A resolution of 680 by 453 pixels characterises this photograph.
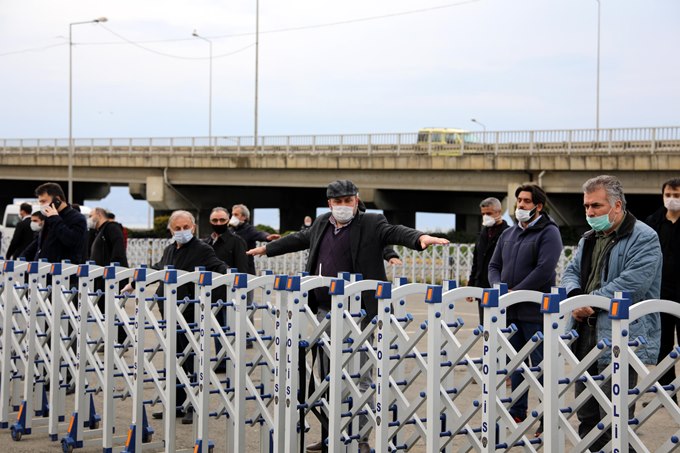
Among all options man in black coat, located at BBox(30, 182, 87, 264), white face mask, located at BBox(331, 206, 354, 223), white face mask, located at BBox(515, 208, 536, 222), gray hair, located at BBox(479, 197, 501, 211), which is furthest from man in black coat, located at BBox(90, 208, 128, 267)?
white face mask, located at BBox(515, 208, 536, 222)

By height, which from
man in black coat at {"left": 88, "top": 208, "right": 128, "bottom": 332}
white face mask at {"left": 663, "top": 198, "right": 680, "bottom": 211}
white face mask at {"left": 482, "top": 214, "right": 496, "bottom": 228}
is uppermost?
white face mask at {"left": 663, "top": 198, "right": 680, "bottom": 211}

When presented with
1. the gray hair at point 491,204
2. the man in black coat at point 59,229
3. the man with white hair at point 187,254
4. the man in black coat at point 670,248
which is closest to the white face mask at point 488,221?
the gray hair at point 491,204

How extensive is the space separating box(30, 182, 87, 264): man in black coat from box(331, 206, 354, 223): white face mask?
410cm

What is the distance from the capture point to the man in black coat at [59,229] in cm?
1099

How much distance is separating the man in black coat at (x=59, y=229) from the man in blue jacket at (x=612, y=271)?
600 centimetres

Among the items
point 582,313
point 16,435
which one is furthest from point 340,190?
point 16,435

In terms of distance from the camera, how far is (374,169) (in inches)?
1677

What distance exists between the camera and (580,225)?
1578 inches

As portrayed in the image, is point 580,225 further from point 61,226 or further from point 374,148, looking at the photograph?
point 61,226

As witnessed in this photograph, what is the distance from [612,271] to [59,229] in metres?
6.33

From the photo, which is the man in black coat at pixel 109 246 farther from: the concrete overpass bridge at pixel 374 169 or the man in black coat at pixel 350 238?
the concrete overpass bridge at pixel 374 169

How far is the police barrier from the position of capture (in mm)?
5520

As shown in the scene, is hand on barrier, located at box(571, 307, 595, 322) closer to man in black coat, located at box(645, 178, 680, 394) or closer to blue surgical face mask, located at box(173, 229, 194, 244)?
man in black coat, located at box(645, 178, 680, 394)

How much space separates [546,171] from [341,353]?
32.7m
